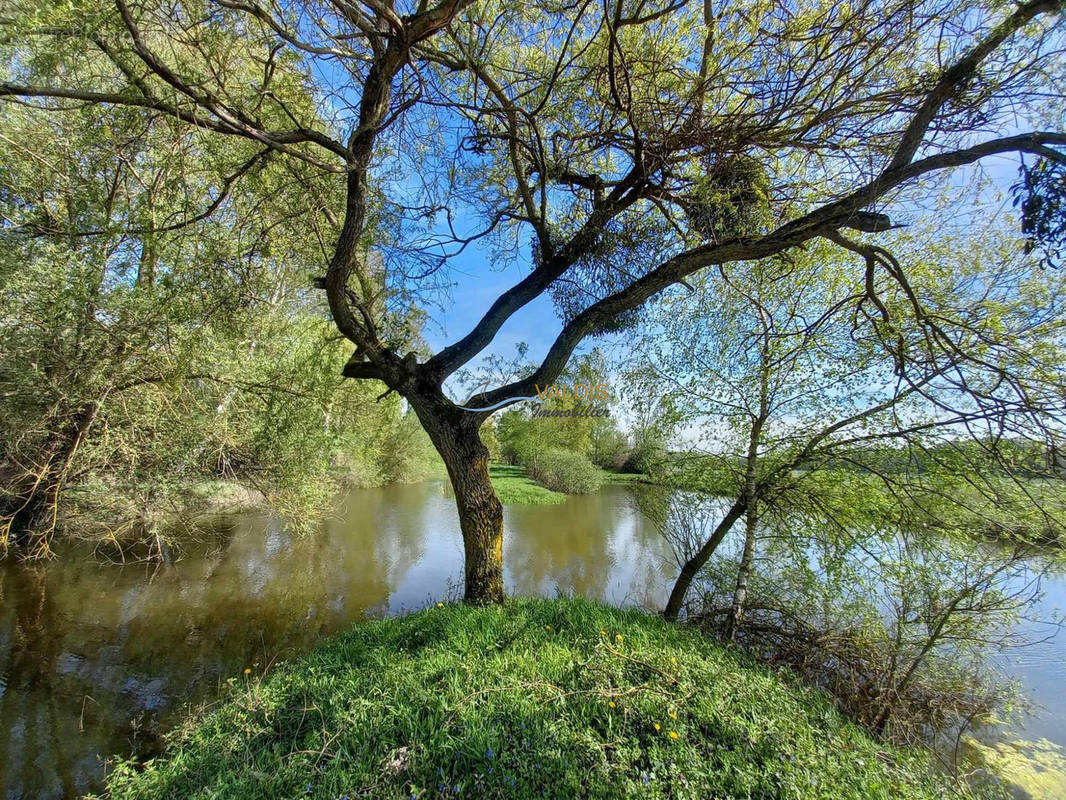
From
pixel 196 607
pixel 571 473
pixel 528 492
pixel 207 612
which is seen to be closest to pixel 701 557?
pixel 207 612

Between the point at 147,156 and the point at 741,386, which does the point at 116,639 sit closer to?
the point at 147,156

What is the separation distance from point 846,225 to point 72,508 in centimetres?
1057

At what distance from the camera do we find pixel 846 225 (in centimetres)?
312

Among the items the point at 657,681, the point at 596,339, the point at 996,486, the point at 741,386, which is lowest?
the point at 657,681

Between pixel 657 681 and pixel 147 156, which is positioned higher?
pixel 147 156

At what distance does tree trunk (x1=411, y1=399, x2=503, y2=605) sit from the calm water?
183cm

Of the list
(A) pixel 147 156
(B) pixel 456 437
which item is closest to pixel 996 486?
(B) pixel 456 437

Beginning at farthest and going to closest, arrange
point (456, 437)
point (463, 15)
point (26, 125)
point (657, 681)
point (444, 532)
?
point (444, 532) < point (26, 125) < point (456, 437) < point (463, 15) < point (657, 681)

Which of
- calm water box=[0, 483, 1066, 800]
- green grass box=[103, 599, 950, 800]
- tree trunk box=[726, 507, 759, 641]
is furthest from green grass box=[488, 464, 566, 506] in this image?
green grass box=[103, 599, 950, 800]

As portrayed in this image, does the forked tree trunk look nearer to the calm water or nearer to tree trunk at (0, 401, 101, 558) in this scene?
tree trunk at (0, 401, 101, 558)

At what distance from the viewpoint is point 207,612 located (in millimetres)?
5949

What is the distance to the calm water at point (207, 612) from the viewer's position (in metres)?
3.58

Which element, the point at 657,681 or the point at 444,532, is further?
the point at 444,532

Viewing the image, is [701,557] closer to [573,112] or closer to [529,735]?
[529,735]
